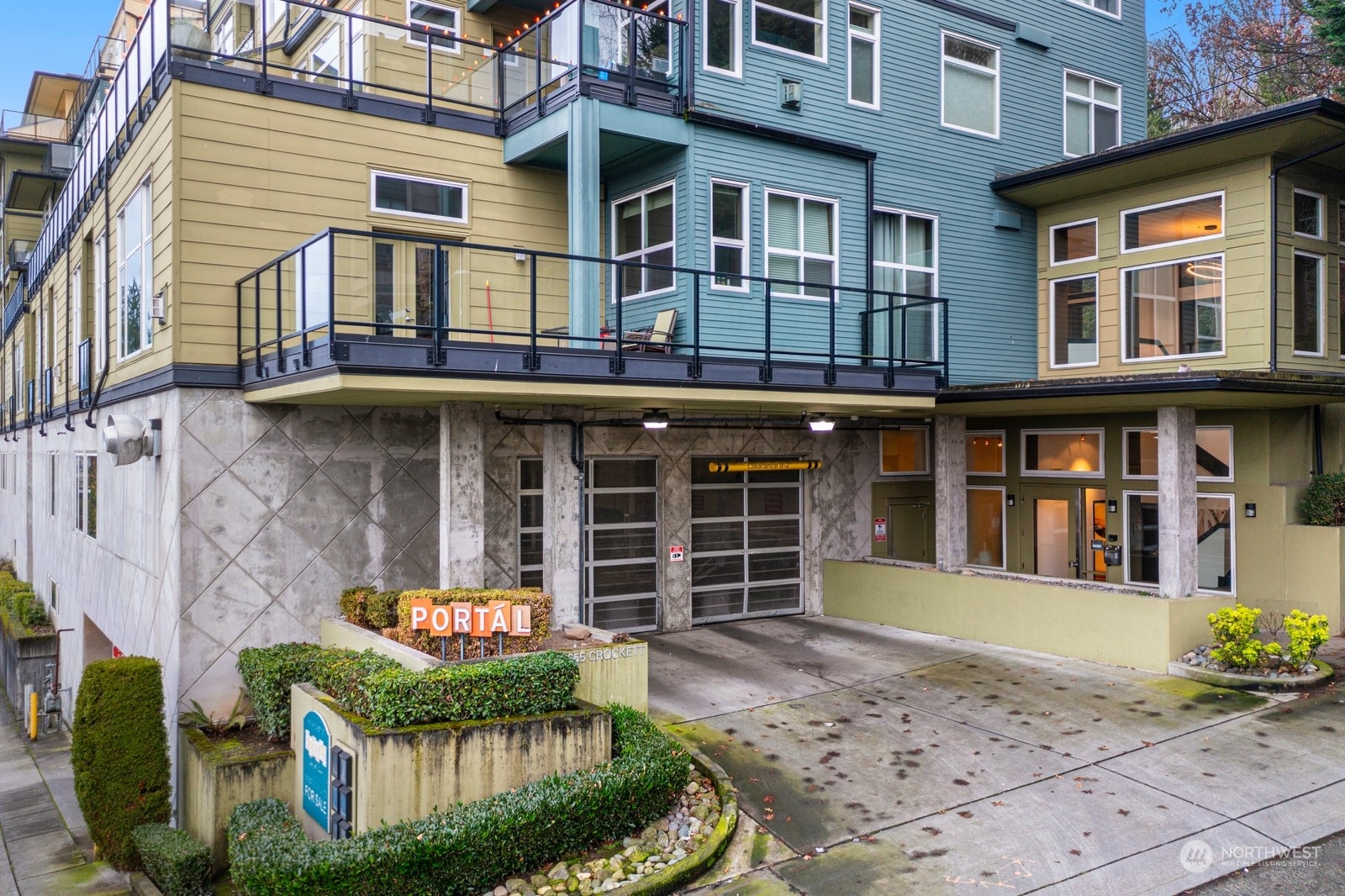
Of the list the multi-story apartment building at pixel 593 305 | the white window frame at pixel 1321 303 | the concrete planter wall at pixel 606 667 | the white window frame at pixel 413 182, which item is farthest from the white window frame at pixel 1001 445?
the white window frame at pixel 413 182

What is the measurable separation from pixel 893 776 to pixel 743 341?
6590 millimetres

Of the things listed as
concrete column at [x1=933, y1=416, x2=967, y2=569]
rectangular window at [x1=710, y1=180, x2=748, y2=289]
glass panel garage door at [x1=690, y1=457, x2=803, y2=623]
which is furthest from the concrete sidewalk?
concrete column at [x1=933, y1=416, x2=967, y2=569]

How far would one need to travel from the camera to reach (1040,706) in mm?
11016

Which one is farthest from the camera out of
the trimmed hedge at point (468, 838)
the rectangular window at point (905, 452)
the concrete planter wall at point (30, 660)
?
the concrete planter wall at point (30, 660)

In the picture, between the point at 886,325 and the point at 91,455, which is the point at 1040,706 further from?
the point at 91,455

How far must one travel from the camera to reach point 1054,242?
56.1ft

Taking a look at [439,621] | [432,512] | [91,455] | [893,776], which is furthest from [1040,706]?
[91,455]

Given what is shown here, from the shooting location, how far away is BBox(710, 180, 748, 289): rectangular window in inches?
527

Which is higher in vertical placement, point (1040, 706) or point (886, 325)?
point (886, 325)

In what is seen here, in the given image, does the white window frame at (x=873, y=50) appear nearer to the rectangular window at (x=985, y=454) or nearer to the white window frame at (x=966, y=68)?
the white window frame at (x=966, y=68)

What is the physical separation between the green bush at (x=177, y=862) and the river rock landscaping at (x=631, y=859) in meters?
3.10

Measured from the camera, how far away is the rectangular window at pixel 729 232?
13375mm

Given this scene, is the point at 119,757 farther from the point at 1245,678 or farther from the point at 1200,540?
the point at 1200,540

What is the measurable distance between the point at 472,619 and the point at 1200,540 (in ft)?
37.6
